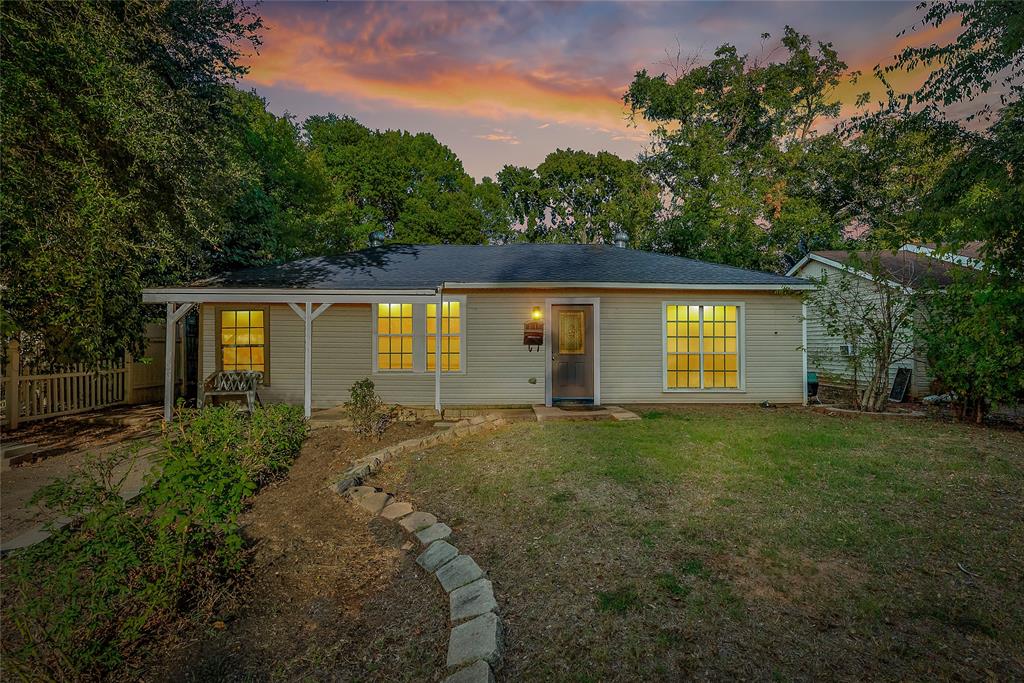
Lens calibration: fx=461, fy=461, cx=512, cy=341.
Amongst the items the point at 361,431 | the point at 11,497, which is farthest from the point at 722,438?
the point at 11,497

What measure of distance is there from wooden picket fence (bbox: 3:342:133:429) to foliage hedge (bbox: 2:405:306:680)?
17.7 feet

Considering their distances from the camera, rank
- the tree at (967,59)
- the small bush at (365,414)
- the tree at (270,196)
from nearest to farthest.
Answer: the small bush at (365,414)
the tree at (967,59)
the tree at (270,196)

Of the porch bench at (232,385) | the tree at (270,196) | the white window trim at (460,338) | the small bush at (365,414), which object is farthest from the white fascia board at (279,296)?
the small bush at (365,414)

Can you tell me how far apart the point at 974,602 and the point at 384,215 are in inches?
1164

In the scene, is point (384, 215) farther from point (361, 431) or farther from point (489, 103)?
point (361, 431)

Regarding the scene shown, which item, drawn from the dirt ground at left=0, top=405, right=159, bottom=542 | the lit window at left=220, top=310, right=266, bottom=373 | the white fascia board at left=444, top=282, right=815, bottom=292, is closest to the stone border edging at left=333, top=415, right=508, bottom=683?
the dirt ground at left=0, top=405, right=159, bottom=542

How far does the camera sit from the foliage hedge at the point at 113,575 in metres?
2.05

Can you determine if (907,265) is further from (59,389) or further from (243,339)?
(59,389)

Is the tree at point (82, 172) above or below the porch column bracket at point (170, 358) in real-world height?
above

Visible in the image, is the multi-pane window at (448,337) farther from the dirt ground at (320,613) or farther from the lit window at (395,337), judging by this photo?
the dirt ground at (320,613)

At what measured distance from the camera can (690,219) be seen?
19719 mm

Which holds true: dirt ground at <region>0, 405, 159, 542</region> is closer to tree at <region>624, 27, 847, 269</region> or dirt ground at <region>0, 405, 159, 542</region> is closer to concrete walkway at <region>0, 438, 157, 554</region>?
concrete walkway at <region>0, 438, 157, 554</region>

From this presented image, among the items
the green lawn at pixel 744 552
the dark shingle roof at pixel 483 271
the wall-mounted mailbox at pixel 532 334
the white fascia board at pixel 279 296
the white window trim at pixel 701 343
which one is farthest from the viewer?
the white window trim at pixel 701 343

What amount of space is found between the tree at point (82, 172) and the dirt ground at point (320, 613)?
11.2 ft
